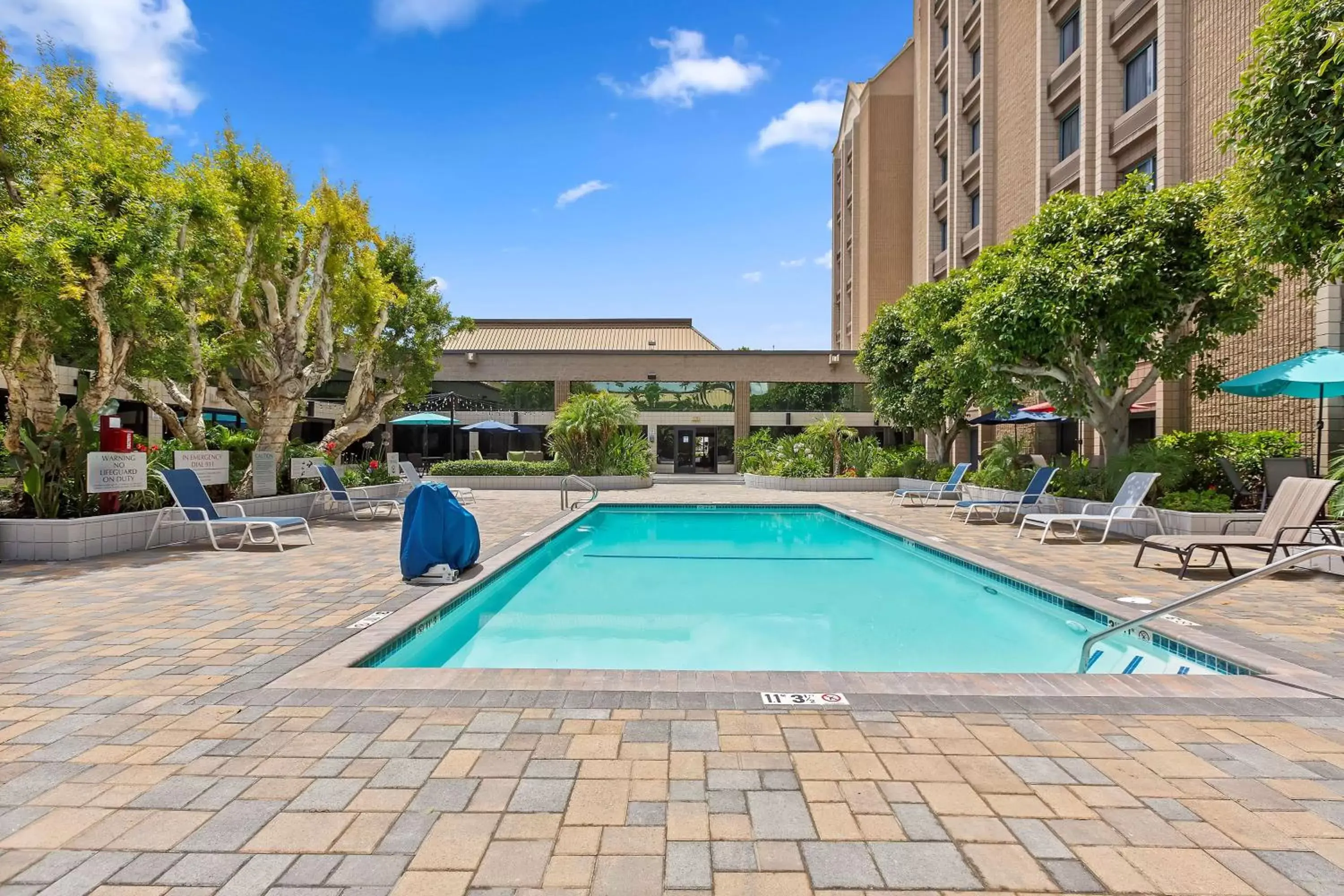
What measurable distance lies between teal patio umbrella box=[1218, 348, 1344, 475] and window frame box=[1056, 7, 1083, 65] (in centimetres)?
1437

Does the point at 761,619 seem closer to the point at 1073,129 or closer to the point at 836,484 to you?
the point at 836,484

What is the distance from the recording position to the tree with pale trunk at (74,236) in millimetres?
8062

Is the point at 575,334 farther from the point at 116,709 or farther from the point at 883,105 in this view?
the point at 116,709

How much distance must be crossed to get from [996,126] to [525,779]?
93.9 feet

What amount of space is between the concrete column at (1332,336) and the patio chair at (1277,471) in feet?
9.26

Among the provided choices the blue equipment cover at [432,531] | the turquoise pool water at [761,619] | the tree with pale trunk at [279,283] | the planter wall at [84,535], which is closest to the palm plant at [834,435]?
the turquoise pool water at [761,619]

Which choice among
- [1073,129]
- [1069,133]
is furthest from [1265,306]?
[1069,133]

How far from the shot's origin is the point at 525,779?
2650 millimetres

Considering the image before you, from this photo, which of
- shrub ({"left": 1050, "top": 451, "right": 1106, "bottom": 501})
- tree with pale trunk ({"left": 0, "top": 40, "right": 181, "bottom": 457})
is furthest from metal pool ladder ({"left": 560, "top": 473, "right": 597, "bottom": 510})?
shrub ({"left": 1050, "top": 451, "right": 1106, "bottom": 501})

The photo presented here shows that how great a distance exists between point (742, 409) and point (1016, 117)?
49.9 feet

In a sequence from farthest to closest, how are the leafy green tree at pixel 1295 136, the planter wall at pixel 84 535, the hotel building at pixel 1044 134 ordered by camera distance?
1. the hotel building at pixel 1044 134
2. the planter wall at pixel 84 535
3. the leafy green tree at pixel 1295 136

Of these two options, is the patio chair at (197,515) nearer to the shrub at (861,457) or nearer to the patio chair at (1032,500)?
the patio chair at (1032,500)

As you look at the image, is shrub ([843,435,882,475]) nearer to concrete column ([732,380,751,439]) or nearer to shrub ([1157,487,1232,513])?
concrete column ([732,380,751,439])

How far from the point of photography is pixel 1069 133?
21.0 meters
